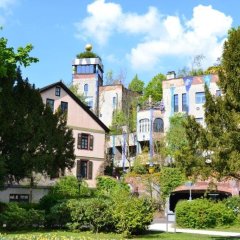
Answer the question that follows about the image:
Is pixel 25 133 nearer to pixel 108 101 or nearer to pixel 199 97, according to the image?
pixel 199 97

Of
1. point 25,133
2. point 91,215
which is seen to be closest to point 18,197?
point 25,133

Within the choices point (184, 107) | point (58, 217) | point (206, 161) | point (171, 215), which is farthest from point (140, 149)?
point (206, 161)

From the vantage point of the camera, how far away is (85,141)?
4647 cm

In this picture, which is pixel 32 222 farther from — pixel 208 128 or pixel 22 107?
pixel 208 128

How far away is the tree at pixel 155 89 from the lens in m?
69.6

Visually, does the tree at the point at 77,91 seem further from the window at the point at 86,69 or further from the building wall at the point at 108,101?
the window at the point at 86,69

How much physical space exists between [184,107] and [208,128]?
37895 millimetres

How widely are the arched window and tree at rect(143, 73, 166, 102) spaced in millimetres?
12435

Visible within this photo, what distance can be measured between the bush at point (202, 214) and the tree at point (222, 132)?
11.6 metres

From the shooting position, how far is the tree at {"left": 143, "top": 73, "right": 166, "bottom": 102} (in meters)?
69.6

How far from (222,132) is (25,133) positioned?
45.3ft

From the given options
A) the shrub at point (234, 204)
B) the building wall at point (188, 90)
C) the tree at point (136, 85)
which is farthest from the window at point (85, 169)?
the tree at point (136, 85)

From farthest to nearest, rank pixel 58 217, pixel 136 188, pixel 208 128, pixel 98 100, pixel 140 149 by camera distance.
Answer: pixel 98 100 < pixel 140 149 < pixel 136 188 < pixel 58 217 < pixel 208 128

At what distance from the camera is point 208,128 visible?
667 inches
